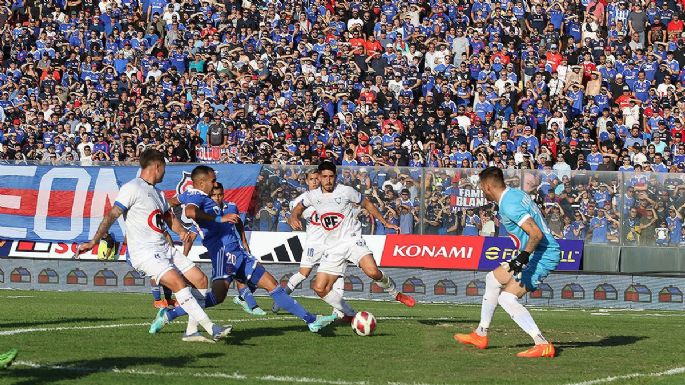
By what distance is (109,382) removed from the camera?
1073 cm

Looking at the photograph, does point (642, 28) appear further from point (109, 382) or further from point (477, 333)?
point (109, 382)

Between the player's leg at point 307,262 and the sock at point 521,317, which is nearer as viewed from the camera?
the sock at point 521,317

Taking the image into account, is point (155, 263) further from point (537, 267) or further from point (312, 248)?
point (312, 248)

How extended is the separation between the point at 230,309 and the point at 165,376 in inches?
424

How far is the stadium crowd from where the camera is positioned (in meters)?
29.1

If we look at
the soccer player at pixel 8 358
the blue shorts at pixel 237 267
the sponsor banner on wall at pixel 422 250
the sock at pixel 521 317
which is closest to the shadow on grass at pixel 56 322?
the blue shorts at pixel 237 267

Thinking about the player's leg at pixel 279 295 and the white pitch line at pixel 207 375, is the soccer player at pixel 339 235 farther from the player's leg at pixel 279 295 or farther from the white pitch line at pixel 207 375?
the white pitch line at pixel 207 375

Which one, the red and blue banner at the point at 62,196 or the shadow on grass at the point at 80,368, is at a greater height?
the shadow on grass at the point at 80,368

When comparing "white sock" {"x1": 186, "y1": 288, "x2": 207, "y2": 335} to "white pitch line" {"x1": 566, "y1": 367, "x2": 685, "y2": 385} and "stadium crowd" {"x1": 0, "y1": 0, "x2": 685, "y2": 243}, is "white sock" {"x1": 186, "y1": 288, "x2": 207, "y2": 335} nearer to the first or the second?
"white pitch line" {"x1": 566, "y1": 367, "x2": 685, "y2": 385}

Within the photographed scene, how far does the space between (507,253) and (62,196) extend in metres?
11.5

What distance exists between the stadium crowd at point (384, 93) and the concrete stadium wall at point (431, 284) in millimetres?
1385

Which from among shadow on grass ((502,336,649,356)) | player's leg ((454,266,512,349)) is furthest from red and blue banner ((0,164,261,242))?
player's leg ((454,266,512,349))

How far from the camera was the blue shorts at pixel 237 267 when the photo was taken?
595 inches

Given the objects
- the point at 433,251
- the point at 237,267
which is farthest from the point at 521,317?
the point at 433,251
